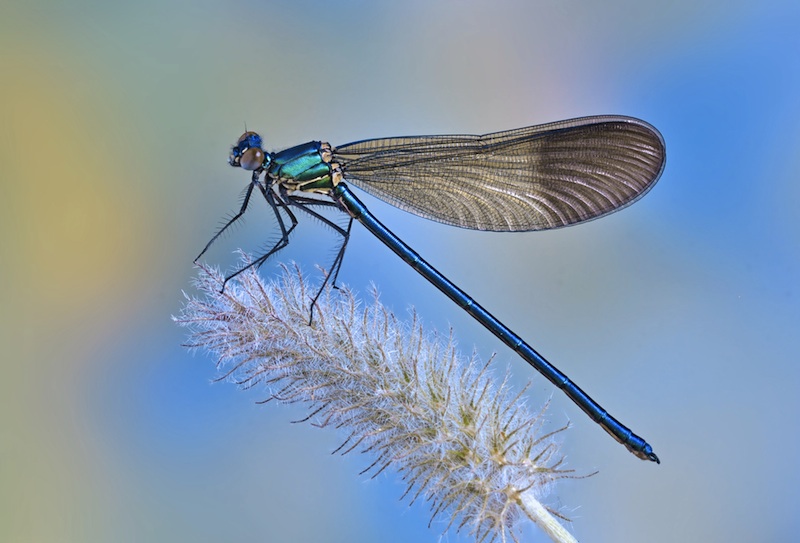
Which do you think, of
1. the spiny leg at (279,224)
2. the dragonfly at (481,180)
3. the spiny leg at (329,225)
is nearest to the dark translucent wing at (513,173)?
the dragonfly at (481,180)

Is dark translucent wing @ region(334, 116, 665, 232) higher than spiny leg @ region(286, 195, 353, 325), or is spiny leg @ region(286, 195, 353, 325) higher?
dark translucent wing @ region(334, 116, 665, 232)

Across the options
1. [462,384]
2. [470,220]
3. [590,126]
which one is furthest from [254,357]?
[590,126]

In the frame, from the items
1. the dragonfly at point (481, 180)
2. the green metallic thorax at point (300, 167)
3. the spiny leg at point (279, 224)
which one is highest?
the dragonfly at point (481, 180)

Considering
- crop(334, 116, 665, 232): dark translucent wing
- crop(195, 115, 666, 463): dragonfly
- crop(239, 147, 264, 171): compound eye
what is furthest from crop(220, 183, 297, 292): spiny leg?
crop(334, 116, 665, 232): dark translucent wing

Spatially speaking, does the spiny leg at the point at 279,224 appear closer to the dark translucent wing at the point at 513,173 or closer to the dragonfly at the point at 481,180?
the dragonfly at the point at 481,180

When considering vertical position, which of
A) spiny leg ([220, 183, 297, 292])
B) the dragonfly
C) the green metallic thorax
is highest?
the dragonfly

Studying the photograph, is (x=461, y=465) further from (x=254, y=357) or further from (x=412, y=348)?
(x=254, y=357)

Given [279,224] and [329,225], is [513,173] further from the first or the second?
[279,224]

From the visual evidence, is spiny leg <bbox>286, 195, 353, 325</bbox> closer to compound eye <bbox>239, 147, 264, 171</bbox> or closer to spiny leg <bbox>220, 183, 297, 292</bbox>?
spiny leg <bbox>220, 183, 297, 292</bbox>

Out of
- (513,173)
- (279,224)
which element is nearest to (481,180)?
(513,173)
